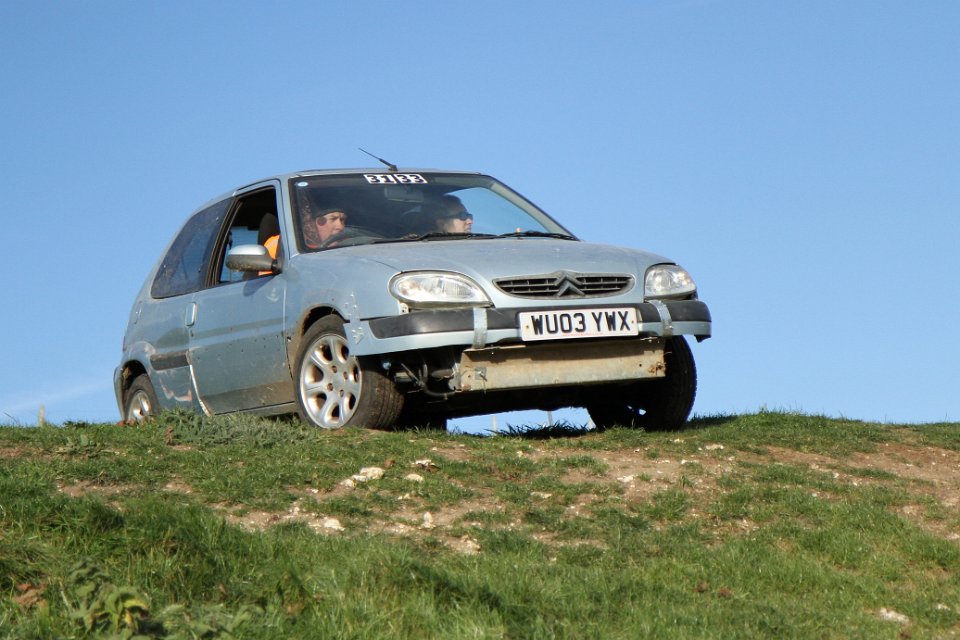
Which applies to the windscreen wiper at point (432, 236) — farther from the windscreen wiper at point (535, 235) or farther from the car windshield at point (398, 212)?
the windscreen wiper at point (535, 235)

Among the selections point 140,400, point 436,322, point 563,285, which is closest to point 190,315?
point 140,400

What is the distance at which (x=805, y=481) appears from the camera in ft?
24.3

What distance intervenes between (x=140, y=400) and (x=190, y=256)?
46.4 inches

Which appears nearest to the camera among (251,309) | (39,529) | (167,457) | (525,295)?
(39,529)

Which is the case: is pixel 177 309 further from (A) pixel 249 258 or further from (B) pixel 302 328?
(B) pixel 302 328

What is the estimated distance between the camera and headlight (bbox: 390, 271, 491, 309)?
317 inches

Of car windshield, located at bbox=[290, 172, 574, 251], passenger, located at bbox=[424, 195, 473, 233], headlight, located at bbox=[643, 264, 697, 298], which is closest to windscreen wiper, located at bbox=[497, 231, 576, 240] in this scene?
car windshield, located at bbox=[290, 172, 574, 251]

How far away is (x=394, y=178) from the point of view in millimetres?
9758

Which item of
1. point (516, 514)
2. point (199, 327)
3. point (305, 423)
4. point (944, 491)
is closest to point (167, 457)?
point (305, 423)

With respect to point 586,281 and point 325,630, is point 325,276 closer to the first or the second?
point 586,281

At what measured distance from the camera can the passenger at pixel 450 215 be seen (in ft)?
30.5

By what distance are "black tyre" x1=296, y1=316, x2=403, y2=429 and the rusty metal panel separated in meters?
0.55

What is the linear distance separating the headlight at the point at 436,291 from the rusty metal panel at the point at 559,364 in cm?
29

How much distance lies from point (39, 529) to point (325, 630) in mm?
1476
